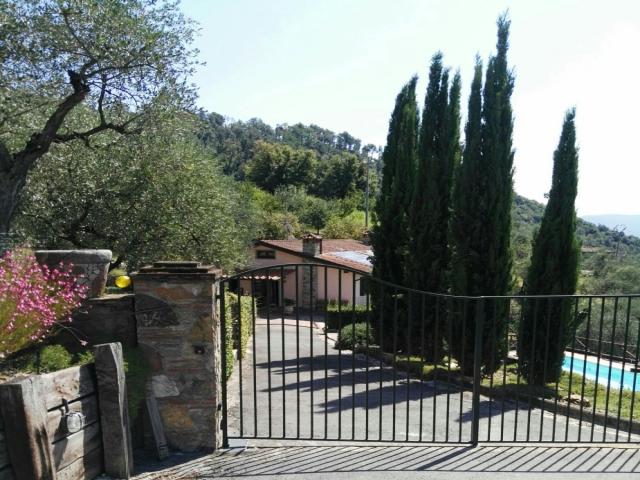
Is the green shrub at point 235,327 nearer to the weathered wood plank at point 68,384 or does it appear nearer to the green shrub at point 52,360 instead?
the weathered wood plank at point 68,384

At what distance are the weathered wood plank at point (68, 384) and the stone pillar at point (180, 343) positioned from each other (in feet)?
1.83

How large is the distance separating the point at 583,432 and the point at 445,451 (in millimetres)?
2423

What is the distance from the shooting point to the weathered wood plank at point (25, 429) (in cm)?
289

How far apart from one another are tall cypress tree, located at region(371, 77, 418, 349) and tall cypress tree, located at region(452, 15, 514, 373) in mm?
2588

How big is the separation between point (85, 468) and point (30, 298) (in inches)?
53.2

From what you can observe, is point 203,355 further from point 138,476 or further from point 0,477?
point 0,477

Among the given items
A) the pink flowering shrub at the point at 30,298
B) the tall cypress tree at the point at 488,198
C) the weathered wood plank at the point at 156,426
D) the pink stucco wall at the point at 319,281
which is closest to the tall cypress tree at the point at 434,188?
the tall cypress tree at the point at 488,198

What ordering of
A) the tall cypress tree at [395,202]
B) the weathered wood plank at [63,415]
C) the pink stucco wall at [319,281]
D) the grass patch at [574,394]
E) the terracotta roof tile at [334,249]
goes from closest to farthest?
the weathered wood plank at [63,415]
the grass patch at [574,394]
the tall cypress tree at [395,202]
the terracotta roof tile at [334,249]
the pink stucco wall at [319,281]

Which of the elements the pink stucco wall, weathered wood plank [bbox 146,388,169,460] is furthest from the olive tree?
the pink stucco wall

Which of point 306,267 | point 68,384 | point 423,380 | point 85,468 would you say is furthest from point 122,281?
point 306,267

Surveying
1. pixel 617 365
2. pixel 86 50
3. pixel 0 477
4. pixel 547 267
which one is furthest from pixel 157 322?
pixel 617 365

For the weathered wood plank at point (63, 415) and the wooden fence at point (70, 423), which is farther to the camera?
the weathered wood plank at point (63, 415)

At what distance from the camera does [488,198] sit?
8812mm

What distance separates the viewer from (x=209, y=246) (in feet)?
39.3
